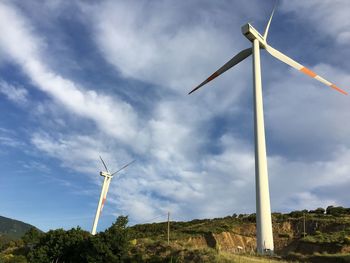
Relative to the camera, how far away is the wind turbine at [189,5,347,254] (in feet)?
118

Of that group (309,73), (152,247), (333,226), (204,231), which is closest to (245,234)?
(204,231)

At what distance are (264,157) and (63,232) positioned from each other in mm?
31726

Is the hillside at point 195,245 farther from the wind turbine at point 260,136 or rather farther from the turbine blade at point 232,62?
the turbine blade at point 232,62

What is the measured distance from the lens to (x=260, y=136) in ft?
127

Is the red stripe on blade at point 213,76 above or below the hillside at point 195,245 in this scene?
above

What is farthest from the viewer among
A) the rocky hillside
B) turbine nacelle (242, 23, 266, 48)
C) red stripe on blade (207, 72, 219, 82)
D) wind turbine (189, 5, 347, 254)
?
the rocky hillside

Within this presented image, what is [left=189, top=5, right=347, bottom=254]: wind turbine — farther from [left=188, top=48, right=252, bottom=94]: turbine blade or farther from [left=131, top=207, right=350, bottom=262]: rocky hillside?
[left=131, top=207, right=350, bottom=262]: rocky hillside

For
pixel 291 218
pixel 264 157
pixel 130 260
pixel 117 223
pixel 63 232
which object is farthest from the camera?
pixel 291 218

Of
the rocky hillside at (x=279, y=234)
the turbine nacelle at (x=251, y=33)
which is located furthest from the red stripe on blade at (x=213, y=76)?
the rocky hillside at (x=279, y=234)

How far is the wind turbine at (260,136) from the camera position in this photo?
36.1m

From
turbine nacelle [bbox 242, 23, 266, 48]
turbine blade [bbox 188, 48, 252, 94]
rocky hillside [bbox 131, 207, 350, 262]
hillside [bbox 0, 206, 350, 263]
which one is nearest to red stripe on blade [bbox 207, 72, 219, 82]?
turbine blade [bbox 188, 48, 252, 94]

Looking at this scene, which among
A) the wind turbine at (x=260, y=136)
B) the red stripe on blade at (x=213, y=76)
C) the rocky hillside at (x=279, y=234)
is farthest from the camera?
the rocky hillside at (x=279, y=234)

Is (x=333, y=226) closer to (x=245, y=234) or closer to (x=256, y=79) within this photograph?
(x=245, y=234)

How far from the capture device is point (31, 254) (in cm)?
5128
